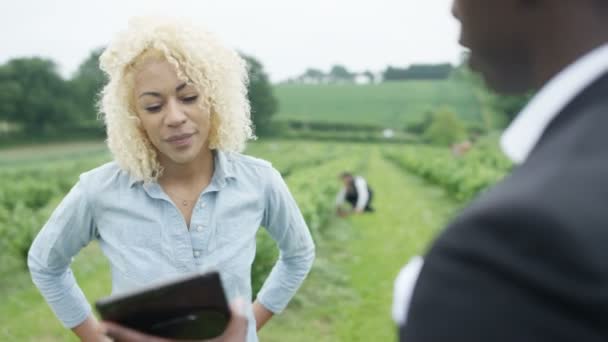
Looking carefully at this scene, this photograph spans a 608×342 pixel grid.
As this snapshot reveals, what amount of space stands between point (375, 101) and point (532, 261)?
84.3 metres

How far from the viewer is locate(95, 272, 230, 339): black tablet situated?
1095 millimetres

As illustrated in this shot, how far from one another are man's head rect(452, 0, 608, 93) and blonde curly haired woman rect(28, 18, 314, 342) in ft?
4.21

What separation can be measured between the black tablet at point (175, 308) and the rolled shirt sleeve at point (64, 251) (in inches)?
36.4

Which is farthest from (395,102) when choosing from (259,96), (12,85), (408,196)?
(408,196)

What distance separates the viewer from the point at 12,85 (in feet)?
175

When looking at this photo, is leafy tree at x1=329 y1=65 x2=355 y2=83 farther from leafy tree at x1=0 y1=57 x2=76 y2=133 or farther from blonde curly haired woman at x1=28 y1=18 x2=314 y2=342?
blonde curly haired woman at x1=28 y1=18 x2=314 y2=342

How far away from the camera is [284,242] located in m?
2.34

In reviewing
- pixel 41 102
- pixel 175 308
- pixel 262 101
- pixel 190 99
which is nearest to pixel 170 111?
pixel 190 99

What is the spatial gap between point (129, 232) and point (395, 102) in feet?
271

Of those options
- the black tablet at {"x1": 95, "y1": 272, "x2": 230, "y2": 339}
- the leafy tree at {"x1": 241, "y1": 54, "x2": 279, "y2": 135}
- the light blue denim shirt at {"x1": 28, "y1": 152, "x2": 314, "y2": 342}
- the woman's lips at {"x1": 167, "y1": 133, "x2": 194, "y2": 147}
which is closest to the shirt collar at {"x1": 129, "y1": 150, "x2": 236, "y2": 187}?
the light blue denim shirt at {"x1": 28, "y1": 152, "x2": 314, "y2": 342}

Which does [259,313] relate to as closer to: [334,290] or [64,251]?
[64,251]

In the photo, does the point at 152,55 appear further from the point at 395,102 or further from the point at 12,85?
the point at 395,102

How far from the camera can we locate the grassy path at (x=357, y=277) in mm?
6258

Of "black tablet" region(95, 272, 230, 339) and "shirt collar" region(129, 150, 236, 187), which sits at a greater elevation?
"black tablet" region(95, 272, 230, 339)
